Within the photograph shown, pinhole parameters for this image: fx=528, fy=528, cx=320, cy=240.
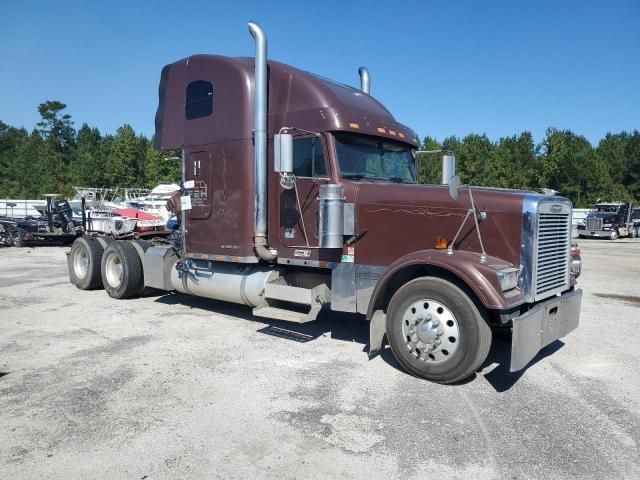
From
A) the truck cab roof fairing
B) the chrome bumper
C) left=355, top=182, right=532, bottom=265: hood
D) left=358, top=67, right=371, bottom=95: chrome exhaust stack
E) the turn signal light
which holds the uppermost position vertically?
left=358, top=67, right=371, bottom=95: chrome exhaust stack

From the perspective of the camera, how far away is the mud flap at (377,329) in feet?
17.9

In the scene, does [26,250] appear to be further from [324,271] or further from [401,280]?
[401,280]

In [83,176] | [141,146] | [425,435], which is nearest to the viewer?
[425,435]

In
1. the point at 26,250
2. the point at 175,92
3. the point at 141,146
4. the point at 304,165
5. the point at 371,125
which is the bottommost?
the point at 26,250

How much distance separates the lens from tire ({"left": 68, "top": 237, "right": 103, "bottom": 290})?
9.94 m

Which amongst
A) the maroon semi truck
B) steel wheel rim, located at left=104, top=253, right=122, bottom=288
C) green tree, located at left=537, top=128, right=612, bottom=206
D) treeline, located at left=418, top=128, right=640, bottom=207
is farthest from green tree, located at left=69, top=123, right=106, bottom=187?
the maroon semi truck

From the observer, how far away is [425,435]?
401 cm

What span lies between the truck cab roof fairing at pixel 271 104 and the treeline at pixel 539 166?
38.7 m

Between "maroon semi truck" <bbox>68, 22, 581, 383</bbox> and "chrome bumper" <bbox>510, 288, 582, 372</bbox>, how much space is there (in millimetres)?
19

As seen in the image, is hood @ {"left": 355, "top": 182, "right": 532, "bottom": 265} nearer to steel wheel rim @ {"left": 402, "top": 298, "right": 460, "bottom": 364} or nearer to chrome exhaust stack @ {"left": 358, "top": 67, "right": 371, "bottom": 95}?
steel wheel rim @ {"left": 402, "top": 298, "right": 460, "bottom": 364}

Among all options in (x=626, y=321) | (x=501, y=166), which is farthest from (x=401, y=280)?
(x=501, y=166)

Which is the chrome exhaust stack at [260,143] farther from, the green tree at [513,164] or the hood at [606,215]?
the green tree at [513,164]

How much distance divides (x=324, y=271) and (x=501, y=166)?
4785 cm

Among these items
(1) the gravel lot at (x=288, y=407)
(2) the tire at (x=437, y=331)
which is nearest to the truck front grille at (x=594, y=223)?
(1) the gravel lot at (x=288, y=407)
